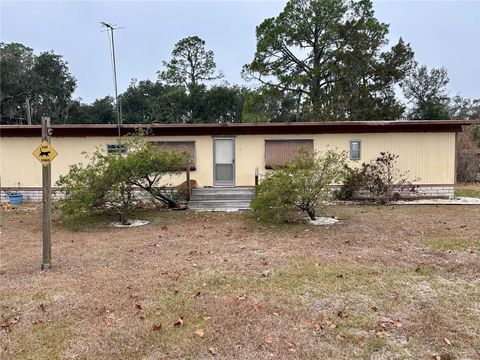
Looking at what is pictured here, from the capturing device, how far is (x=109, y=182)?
8.27m

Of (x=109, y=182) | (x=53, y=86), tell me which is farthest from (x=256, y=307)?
(x=53, y=86)

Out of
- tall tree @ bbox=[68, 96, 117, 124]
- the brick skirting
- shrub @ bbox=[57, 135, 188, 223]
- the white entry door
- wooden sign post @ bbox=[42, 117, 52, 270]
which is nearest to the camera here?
wooden sign post @ bbox=[42, 117, 52, 270]

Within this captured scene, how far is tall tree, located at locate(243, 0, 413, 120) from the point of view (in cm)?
2398

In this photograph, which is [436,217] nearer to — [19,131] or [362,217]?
[362,217]

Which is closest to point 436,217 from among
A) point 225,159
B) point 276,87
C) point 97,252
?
point 225,159

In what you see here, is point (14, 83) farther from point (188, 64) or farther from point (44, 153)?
point (44, 153)

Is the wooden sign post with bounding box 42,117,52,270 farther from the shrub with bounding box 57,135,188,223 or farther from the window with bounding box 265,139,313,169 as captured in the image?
the window with bounding box 265,139,313,169

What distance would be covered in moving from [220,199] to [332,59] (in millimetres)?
19503

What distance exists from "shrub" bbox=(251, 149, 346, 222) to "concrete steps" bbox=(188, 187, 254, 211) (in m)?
2.58

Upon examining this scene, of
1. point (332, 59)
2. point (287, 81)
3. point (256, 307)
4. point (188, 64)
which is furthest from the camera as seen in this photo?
point (188, 64)

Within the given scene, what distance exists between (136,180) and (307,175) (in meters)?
4.06

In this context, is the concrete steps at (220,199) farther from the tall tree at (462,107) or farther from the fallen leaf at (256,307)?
the tall tree at (462,107)

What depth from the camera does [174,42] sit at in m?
35.0

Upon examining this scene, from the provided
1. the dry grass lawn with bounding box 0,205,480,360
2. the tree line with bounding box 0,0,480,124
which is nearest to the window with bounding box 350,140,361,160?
the dry grass lawn with bounding box 0,205,480,360
